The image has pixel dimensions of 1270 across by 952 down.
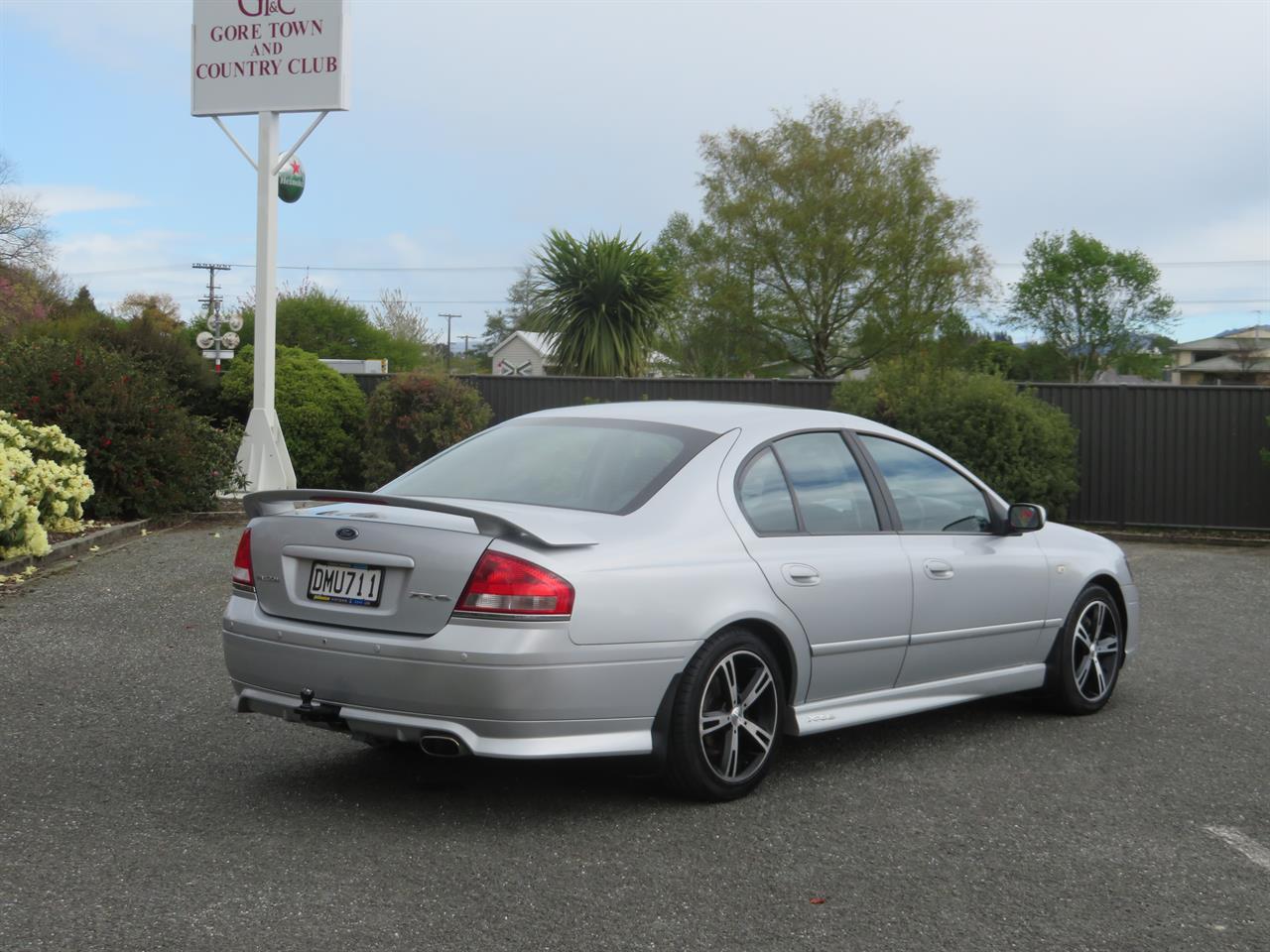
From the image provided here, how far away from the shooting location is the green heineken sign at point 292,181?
19953mm

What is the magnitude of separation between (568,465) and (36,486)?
26.8 feet

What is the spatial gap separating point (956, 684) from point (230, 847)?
331cm

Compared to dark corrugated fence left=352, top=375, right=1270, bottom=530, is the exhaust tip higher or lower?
lower

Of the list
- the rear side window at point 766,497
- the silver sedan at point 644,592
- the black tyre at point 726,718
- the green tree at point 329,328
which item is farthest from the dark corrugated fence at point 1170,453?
the green tree at point 329,328

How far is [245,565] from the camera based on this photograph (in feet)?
17.8

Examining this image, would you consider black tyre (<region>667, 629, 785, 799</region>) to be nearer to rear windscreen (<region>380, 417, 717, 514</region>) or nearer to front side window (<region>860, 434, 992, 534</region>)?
rear windscreen (<region>380, 417, 717, 514</region>)

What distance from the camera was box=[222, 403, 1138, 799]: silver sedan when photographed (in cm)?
473

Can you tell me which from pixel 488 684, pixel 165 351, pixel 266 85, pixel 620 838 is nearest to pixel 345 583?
pixel 488 684

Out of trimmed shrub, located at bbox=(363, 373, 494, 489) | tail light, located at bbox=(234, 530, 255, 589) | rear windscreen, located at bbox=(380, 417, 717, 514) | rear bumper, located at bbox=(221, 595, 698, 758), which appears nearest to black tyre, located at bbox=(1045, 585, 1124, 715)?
rear windscreen, located at bbox=(380, 417, 717, 514)

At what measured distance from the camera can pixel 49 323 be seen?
26.3 m

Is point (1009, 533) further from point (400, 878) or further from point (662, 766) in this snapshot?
point (400, 878)

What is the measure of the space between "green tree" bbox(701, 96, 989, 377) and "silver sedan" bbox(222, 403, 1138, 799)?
1885 inches

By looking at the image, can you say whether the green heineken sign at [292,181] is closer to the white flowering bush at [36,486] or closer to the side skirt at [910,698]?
the white flowering bush at [36,486]

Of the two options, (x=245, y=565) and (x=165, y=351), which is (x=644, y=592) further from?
(x=165, y=351)
